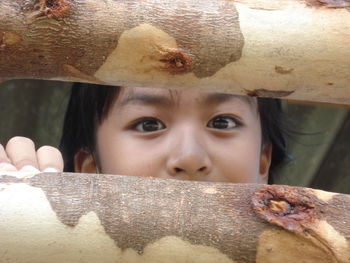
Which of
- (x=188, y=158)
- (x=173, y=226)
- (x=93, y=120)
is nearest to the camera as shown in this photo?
(x=173, y=226)

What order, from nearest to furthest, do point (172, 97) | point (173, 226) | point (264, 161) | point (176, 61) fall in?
point (173, 226)
point (176, 61)
point (172, 97)
point (264, 161)

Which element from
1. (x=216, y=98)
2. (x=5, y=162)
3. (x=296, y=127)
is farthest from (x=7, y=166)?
(x=296, y=127)

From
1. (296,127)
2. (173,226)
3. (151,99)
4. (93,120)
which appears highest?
(173,226)

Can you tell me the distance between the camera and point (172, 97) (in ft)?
4.45

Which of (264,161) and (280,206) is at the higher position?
(280,206)

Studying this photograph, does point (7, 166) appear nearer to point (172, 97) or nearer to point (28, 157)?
point (28, 157)

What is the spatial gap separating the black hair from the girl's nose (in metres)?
0.23

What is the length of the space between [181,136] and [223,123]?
0.39ft

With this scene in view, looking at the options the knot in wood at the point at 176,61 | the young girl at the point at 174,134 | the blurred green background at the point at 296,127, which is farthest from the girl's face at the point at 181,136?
the blurred green background at the point at 296,127

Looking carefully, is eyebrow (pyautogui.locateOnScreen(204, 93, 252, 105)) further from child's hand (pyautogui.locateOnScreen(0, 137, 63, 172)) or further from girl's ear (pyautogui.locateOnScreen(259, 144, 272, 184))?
child's hand (pyautogui.locateOnScreen(0, 137, 63, 172))

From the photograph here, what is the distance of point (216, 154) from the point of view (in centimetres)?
132

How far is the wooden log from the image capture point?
0.69 m

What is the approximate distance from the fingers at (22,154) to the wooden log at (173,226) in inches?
11.0

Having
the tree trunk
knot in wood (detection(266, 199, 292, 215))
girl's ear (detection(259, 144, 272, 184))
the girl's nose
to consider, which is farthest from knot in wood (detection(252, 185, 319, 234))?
girl's ear (detection(259, 144, 272, 184))
